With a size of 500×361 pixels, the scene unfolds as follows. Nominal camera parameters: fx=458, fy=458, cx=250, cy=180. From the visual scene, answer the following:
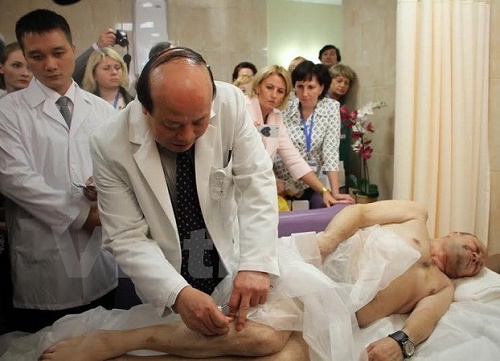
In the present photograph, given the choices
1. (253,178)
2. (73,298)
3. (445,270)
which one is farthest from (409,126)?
(73,298)

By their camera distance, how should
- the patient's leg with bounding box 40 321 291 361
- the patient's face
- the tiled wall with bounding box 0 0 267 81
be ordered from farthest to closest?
the patient's face, the tiled wall with bounding box 0 0 267 81, the patient's leg with bounding box 40 321 291 361

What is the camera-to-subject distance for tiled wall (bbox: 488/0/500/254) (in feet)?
7.57

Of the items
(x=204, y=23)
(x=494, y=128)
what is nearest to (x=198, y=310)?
(x=204, y=23)

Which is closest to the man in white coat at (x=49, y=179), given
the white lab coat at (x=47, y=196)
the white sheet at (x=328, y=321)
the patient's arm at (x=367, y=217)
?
the white lab coat at (x=47, y=196)

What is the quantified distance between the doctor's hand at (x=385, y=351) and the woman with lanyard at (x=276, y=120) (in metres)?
0.85

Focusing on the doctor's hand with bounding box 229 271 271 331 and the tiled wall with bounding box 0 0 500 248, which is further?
the tiled wall with bounding box 0 0 500 248

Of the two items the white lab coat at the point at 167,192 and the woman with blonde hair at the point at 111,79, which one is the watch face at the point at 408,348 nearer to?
the white lab coat at the point at 167,192

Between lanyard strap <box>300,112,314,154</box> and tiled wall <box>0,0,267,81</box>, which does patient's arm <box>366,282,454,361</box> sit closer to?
lanyard strap <box>300,112,314,154</box>

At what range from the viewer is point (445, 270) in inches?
70.3

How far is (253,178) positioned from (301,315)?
1.38 ft

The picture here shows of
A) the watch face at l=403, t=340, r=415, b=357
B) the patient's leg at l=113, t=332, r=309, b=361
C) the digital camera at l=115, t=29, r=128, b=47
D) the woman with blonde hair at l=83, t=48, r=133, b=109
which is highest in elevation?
the digital camera at l=115, t=29, r=128, b=47

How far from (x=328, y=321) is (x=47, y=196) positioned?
92cm

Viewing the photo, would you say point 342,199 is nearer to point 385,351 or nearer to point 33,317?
point 385,351

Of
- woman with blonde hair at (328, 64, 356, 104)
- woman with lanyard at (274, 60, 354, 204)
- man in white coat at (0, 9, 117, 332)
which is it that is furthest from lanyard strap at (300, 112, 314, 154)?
man in white coat at (0, 9, 117, 332)
